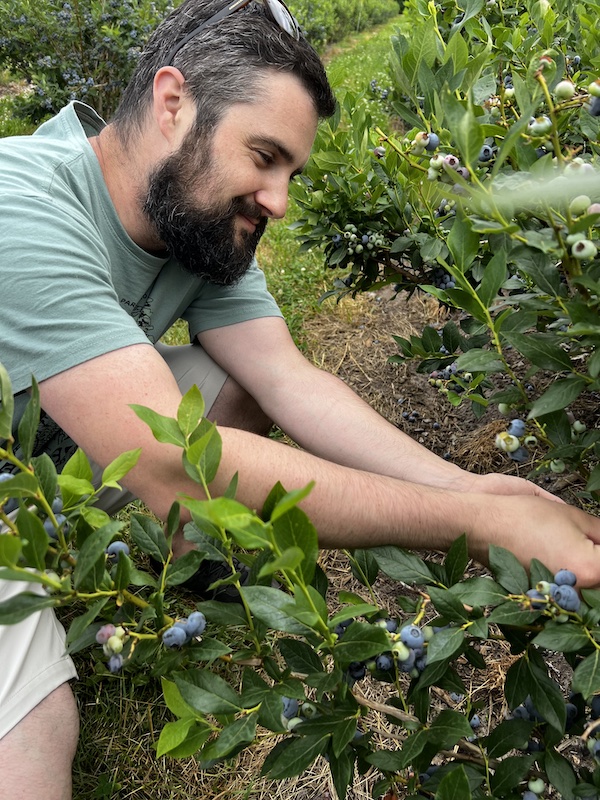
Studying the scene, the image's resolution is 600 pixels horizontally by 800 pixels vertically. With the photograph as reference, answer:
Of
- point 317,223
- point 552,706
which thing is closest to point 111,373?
point 552,706

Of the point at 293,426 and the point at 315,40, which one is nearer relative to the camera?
the point at 293,426

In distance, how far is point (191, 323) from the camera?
2344mm

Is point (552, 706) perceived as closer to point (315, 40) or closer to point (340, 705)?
point (340, 705)

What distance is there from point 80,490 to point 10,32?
571cm

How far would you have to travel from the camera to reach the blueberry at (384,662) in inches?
42.7

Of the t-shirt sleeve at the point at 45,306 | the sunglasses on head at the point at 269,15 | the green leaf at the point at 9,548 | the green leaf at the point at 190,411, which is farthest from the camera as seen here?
the sunglasses on head at the point at 269,15

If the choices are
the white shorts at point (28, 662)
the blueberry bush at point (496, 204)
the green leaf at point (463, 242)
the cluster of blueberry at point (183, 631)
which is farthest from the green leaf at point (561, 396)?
the white shorts at point (28, 662)

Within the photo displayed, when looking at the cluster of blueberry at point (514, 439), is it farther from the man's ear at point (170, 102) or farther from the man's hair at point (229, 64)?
the man's ear at point (170, 102)

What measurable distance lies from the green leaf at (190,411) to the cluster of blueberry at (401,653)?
1.21 feet

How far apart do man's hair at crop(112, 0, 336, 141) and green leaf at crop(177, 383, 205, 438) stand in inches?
44.6

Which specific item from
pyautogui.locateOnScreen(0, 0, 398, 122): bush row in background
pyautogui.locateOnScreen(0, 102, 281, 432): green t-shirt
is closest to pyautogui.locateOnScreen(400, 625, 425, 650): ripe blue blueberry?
pyautogui.locateOnScreen(0, 102, 281, 432): green t-shirt

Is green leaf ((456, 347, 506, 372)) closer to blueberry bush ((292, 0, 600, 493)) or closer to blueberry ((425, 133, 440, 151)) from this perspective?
blueberry bush ((292, 0, 600, 493))

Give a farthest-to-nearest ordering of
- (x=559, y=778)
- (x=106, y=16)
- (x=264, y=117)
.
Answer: (x=106, y=16)
(x=264, y=117)
(x=559, y=778)

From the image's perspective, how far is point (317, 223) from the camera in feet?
7.59
